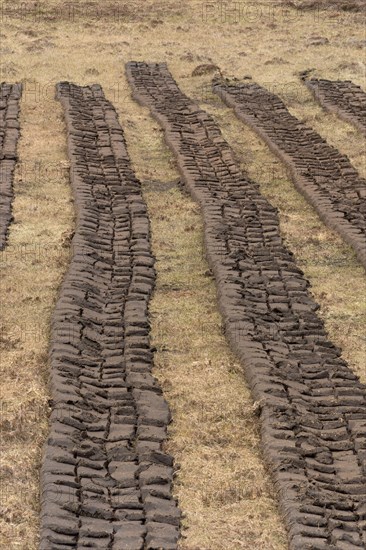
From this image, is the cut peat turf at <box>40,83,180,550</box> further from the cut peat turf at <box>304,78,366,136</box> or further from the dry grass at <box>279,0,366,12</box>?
the dry grass at <box>279,0,366,12</box>

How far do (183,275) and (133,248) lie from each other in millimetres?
773

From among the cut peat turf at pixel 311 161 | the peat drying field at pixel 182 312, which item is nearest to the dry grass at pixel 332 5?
the peat drying field at pixel 182 312

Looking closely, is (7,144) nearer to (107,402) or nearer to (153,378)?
(153,378)

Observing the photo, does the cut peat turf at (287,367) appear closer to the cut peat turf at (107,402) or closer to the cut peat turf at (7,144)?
the cut peat turf at (107,402)

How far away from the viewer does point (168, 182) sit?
14961mm

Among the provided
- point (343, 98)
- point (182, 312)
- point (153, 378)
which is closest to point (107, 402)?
point (153, 378)

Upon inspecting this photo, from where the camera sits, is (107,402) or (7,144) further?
(7,144)

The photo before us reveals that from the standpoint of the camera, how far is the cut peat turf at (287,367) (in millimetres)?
7207

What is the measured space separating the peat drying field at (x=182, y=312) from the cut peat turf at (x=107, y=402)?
0.02 metres

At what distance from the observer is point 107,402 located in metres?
8.59

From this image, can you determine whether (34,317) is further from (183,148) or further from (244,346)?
(183,148)

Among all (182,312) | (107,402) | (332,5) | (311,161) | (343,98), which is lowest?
(332,5)

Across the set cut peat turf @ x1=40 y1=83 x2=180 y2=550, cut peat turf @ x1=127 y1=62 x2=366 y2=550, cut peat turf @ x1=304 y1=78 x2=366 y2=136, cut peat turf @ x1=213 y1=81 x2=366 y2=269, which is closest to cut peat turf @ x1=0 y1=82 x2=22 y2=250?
cut peat turf @ x1=40 y1=83 x2=180 y2=550

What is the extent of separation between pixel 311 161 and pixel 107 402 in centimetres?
786
